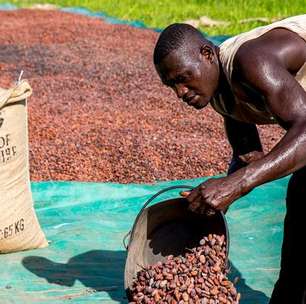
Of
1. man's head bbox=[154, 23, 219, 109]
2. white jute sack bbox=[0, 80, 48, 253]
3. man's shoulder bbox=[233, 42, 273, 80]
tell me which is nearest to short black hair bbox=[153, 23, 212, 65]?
man's head bbox=[154, 23, 219, 109]

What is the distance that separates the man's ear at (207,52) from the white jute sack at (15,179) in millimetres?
1260

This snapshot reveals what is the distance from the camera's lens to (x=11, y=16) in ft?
47.2

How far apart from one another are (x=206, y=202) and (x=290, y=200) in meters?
0.60

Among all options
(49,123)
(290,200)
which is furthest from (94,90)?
(290,200)

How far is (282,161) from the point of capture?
2.90 m

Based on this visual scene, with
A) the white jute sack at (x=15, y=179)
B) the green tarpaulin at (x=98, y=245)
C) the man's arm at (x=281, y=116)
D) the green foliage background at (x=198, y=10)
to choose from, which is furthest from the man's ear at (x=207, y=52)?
the green foliage background at (x=198, y=10)

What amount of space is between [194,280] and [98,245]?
120cm

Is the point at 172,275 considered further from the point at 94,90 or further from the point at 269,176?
the point at 94,90

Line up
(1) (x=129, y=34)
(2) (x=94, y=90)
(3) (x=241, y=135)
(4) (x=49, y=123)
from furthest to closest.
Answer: (1) (x=129, y=34) < (2) (x=94, y=90) < (4) (x=49, y=123) < (3) (x=241, y=135)

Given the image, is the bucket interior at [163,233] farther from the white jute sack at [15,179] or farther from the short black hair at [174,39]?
the white jute sack at [15,179]

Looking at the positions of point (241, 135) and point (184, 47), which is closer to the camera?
point (184, 47)

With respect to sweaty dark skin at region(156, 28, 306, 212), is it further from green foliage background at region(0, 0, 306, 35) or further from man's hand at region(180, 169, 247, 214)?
green foliage background at region(0, 0, 306, 35)

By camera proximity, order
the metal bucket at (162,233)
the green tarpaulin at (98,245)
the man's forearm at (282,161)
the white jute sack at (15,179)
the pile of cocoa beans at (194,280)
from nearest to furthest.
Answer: the man's forearm at (282,161) < the pile of cocoa beans at (194,280) < the metal bucket at (162,233) < the green tarpaulin at (98,245) < the white jute sack at (15,179)

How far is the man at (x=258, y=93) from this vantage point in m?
2.92
